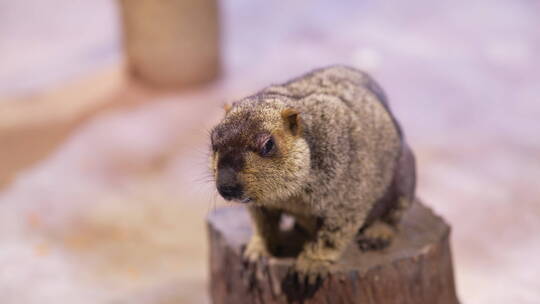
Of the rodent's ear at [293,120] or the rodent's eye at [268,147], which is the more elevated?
the rodent's ear at [293,120]

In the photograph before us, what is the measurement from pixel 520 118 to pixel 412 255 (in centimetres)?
378

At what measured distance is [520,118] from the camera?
686 centimetres

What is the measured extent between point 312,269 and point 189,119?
13.3 feet

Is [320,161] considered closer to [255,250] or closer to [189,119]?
[255,250]

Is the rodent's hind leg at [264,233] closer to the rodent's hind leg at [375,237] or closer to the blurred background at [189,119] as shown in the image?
the rodent's hind leg at [375,237]

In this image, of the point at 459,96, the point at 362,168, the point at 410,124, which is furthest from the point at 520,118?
the point at 362,168

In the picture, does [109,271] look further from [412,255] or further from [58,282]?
[412,255]

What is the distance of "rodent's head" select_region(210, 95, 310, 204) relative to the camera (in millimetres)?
2930

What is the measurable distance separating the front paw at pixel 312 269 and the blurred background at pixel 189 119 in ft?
4.39

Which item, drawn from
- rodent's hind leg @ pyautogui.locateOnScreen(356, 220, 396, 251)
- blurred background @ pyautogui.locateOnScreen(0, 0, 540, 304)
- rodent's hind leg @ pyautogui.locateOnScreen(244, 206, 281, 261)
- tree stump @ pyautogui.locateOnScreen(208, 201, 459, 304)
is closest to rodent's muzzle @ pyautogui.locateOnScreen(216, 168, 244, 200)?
rodent's hind leg @ pyautogui.locateOnScreen(244, 206, 281, 261)

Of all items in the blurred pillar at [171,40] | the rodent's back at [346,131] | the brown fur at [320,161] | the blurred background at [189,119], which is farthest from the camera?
the blurred pillar at [171,40]

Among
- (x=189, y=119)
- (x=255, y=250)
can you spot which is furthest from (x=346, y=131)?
(x=189, y=119)

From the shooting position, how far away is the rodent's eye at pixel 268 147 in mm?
2982

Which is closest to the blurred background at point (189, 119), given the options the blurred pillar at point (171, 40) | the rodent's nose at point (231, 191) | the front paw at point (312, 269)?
the blurred pillar at point (171, 40)
